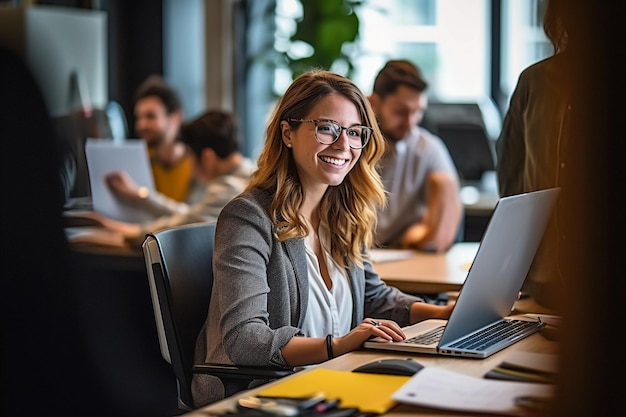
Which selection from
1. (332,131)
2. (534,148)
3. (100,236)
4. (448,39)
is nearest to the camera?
(332,131)

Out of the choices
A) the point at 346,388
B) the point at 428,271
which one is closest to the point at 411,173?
the point at 428,271

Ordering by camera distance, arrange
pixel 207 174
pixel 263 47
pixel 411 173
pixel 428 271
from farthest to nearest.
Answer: pixel 263 47
pixel 207 174
pixel 411 173
pixel 428 271

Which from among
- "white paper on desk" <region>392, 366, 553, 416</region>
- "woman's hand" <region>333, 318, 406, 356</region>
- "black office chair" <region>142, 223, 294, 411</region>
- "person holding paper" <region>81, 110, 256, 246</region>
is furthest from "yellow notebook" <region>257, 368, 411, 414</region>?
"person holding paper" <region>81, 110, 256, 246</region>

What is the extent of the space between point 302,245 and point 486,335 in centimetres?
45

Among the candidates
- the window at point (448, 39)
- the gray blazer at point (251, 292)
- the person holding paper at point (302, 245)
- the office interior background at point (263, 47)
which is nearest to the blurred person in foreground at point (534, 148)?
the person holding paper at point (302, 245)

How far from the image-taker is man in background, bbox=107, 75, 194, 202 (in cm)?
525

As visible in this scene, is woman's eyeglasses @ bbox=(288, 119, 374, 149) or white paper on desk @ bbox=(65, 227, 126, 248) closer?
woman's eyeglasses @ bbox=(288, 119, 374, 149)

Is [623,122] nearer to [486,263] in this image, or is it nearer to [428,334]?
[486,263]

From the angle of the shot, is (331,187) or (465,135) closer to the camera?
(331,187)

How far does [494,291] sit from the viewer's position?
2129 millimetres

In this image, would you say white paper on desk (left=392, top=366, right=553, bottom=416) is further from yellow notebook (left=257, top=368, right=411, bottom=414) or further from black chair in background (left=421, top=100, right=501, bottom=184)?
black chair in background (left=421, top=100, right=501, bottom=184)

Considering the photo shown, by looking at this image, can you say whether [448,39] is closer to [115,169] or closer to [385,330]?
[115,169]

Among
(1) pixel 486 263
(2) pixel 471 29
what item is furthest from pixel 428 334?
(2) pixel 471 29

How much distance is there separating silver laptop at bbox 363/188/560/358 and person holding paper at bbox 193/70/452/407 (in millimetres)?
105
